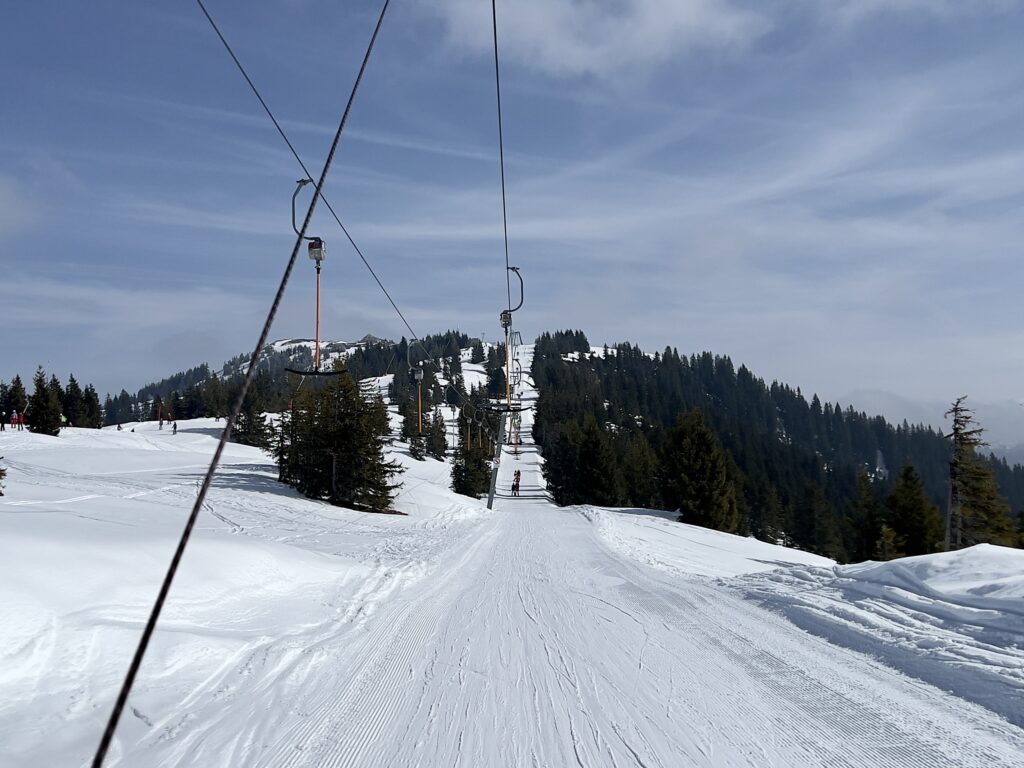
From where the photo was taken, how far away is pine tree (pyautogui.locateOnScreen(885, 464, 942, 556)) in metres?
37.6

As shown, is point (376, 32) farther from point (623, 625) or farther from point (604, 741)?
point (623, 625)

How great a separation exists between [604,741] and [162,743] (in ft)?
9.42

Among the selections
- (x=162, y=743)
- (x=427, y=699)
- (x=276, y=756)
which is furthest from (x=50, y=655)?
(x=427, y=699)

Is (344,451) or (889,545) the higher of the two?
(344,451)

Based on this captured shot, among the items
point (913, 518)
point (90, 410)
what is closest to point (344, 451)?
point (913, 518)

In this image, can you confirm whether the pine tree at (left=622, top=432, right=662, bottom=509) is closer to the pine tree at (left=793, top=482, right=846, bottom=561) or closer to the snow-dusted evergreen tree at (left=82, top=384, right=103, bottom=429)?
the pine tree at (left=793, top=482, right=846, bottom=561)

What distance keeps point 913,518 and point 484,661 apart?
40558mm

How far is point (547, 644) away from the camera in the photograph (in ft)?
22.2

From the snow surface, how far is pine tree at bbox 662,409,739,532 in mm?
26995

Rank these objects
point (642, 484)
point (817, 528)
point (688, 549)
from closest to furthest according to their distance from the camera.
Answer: point (688, 549) → point (642, 484) → point (817, 528)

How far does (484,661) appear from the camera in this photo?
20.1ft

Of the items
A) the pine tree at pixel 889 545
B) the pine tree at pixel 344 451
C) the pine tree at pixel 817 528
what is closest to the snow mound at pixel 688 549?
the pine tree at pixel 344 451

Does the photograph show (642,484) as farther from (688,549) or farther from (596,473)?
(688,549)

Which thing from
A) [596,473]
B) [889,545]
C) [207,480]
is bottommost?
[889,545]
